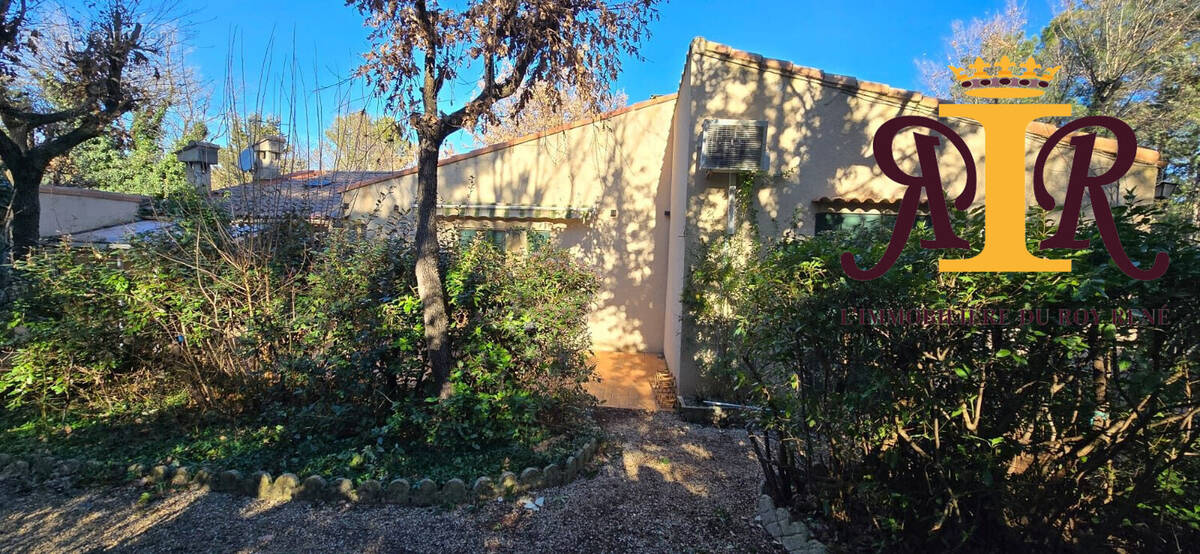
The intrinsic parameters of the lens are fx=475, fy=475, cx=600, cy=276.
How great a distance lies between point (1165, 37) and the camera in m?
12.8

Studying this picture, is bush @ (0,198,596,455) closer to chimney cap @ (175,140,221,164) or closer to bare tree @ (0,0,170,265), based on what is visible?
bare tree @ (0,0,170,265)

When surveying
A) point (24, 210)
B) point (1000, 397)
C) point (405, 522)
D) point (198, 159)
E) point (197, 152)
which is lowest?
point (405, 522)

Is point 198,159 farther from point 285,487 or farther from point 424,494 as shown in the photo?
point 424,494

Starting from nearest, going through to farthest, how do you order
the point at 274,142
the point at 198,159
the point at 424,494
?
the point at 424,494 → the point at 274,142 → the point at 198,159

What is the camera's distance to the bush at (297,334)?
4.73 metres

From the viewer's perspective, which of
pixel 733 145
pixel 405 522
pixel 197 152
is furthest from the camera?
pixel 197 152

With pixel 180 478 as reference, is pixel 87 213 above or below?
above

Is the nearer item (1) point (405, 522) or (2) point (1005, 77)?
(1) point (405, 522)

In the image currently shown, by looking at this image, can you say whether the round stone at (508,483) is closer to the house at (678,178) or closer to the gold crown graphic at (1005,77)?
the house at (678,178)

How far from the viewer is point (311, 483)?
391cm

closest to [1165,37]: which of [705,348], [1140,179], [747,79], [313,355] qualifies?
[1140,179]

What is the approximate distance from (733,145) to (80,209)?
531 inches

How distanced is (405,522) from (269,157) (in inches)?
299

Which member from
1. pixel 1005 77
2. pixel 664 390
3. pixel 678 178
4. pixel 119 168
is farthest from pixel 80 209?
pixel 1005 77
